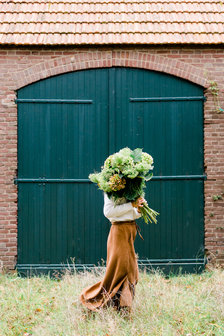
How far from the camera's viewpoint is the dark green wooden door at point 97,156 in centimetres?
687

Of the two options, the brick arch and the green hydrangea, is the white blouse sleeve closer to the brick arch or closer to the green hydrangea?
the green hydrangea

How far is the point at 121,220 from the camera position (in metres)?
4.43

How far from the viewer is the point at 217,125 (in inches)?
271

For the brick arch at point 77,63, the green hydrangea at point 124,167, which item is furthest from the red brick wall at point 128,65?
the green hydrangea at point 124,167

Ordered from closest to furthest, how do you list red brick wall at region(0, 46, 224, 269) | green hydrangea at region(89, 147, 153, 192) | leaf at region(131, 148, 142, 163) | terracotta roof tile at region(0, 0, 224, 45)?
1. green hydrangea at region(89, 147, 153, 192)
2. leaf at region(131, 148, 142, 163)
3. terracotta roof tile at region(0, 0, 224, 45)
4. red brick wall at region(0, 46, 224, 269)

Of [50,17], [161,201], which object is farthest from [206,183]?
[50,17]

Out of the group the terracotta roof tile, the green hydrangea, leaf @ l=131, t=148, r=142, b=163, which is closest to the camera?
the green hydrangea

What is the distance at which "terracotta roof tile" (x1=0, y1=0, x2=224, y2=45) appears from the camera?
6742mm

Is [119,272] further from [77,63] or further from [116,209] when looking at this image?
[77,63]

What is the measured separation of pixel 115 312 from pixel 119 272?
0.44 meters

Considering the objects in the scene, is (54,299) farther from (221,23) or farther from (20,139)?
(221,23)

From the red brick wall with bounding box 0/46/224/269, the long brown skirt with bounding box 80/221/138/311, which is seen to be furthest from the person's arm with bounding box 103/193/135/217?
the red brick wall with bounding box 0/46/224/269

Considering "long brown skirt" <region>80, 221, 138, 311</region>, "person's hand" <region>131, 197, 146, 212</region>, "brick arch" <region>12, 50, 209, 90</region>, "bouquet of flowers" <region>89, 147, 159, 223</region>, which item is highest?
"brick arch" <region>12, 50, 209, 90</region>

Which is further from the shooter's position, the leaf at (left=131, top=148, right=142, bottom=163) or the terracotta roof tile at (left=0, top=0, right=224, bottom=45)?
the terracotta roof tile at (left=0, top=0, right=224, bottom=45)
